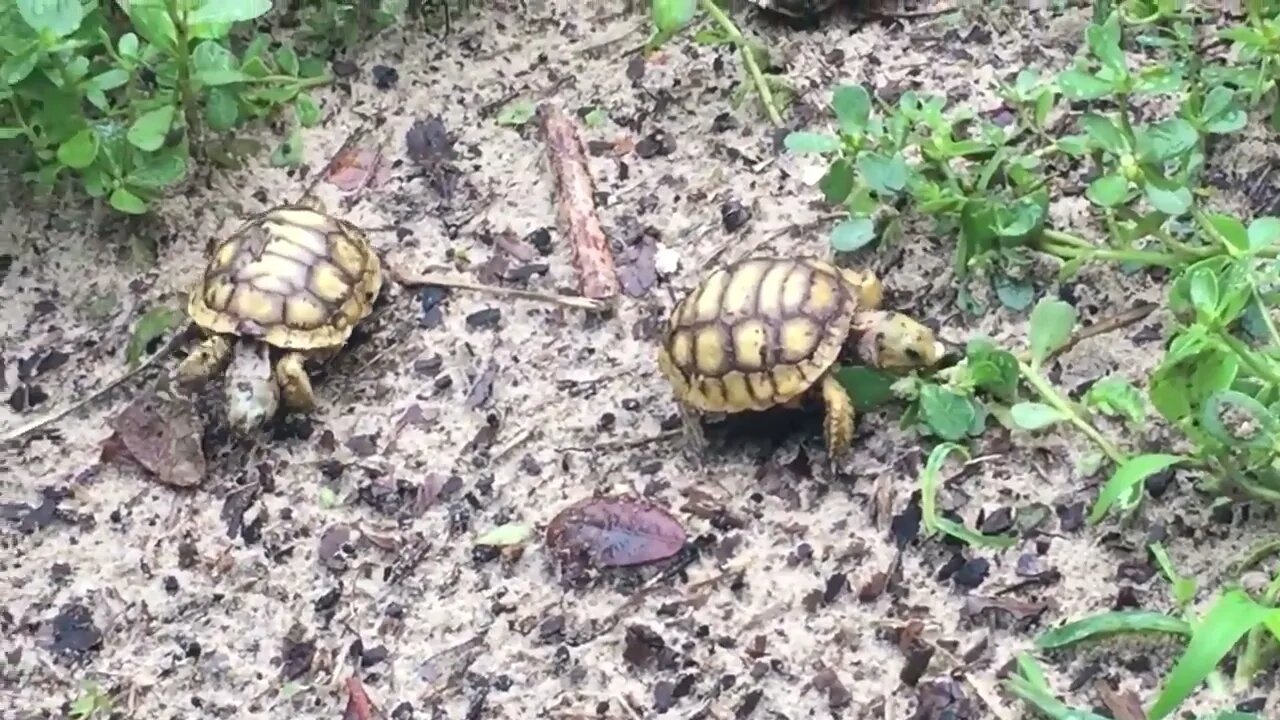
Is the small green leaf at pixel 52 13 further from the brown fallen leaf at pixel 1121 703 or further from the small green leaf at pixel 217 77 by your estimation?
the brown fallen leaf at pixel 1121 703

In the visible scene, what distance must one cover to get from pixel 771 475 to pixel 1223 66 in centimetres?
119

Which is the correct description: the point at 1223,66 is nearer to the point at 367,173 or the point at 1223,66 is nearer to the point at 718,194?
the point at 718,194

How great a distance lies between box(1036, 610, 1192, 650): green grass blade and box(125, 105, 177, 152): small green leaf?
179 centimetres

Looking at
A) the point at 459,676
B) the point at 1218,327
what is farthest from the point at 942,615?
the point at 459,676

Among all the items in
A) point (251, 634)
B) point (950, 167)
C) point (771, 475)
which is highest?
point (950, 167)

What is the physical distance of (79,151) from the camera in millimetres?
2785

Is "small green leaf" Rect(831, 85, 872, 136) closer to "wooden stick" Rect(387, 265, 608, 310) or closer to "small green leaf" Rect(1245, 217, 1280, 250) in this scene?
"wooden stick" Rect(387, 265, 608, 310)

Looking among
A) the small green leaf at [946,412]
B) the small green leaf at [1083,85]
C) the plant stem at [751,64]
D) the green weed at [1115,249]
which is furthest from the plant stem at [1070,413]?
the plant stem at [751,64]

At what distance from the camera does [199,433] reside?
272 cm

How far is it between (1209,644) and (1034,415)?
45cm

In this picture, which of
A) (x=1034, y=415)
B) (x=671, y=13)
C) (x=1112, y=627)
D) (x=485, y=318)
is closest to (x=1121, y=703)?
(x=1112, y=627)

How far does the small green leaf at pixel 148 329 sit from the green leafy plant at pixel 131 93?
205mm

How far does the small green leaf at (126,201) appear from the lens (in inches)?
111

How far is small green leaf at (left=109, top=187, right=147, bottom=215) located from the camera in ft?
9.29
